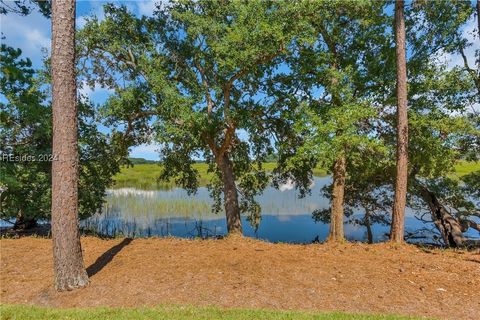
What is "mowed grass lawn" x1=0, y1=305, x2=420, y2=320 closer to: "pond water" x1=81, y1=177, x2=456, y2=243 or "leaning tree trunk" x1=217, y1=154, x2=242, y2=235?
"leaning tree trunk" x1=217, y1=154, x2=242, y2=235

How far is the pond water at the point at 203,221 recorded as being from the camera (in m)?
19.8

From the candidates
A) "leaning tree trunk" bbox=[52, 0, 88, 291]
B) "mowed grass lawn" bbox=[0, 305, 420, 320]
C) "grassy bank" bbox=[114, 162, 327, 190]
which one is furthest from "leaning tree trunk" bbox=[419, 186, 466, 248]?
"grassy bank" bbox=[114, 162, 327, 190]

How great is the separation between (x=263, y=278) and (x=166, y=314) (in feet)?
7.57

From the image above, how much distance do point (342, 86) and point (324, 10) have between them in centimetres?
210

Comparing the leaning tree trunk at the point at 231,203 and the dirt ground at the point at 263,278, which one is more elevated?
the leaning tree trunk at the point at 231,203

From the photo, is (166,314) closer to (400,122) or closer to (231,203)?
(231,203)

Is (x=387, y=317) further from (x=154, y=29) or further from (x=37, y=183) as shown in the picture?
(x=37, y=183)

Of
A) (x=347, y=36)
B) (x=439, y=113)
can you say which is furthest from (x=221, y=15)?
(x=439, y=113)

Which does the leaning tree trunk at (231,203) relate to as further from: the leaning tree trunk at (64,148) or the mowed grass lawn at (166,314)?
the mowed grass lawn at (166,314)

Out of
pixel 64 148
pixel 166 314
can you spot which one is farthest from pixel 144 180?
pixel 166 314

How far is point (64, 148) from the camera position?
275 inches

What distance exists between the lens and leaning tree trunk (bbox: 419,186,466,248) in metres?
13.7

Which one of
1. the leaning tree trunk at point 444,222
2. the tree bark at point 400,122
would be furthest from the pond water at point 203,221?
the tree bark at point 400,122

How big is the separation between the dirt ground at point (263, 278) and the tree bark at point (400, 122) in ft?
2.60
